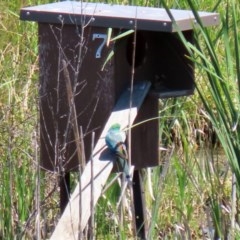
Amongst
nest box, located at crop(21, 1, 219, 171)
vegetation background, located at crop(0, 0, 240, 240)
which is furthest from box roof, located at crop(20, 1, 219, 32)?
vegetation background, located at crop(0, 0, 240, 240)

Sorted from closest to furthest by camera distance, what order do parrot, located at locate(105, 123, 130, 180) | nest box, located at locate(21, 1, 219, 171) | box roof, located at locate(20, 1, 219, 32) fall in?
parrot, located at locate(105, 123, 130, 180)
box roof, located at locate(20, 1, 219, 32)
nest box, located at locate(21, 1, 219, 171)

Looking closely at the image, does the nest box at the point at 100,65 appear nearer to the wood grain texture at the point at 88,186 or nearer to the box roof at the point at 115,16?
the box roof at the point at 115,16

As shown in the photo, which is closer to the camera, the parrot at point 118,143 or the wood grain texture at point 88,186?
the wood grain texture at point 88,186

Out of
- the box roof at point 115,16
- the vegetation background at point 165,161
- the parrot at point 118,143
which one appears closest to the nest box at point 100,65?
the box roof at point 115,16

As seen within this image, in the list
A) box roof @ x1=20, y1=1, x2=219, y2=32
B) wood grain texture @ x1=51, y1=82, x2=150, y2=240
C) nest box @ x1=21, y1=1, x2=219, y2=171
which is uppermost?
box roof @ x1=20, y1=1, x2=219, y2=32

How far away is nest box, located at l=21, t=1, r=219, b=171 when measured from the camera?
3.84m

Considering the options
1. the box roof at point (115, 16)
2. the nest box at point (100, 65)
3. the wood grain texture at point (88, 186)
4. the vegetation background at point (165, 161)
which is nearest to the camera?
the wood grain texture at point (88, 186)

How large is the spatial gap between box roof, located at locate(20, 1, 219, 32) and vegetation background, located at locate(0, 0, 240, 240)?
11 centimetres

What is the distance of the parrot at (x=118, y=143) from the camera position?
334 cm

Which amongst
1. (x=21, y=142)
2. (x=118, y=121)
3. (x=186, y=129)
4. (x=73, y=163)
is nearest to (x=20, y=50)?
(x=186, y=129)

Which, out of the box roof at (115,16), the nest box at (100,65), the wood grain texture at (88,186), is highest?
the box roof at (115,16)

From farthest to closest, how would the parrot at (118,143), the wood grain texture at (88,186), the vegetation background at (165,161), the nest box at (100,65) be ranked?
the nest box at (100,65), the parrot at (118,143), the vegetation background at (165,161), the wood grain texture at (88,186)

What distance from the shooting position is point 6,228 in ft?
12.3

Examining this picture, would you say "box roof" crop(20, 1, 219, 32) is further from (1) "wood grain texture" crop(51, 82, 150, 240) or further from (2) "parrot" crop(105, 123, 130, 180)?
(2) "parrot" crop(105, 123, 130, 180)
